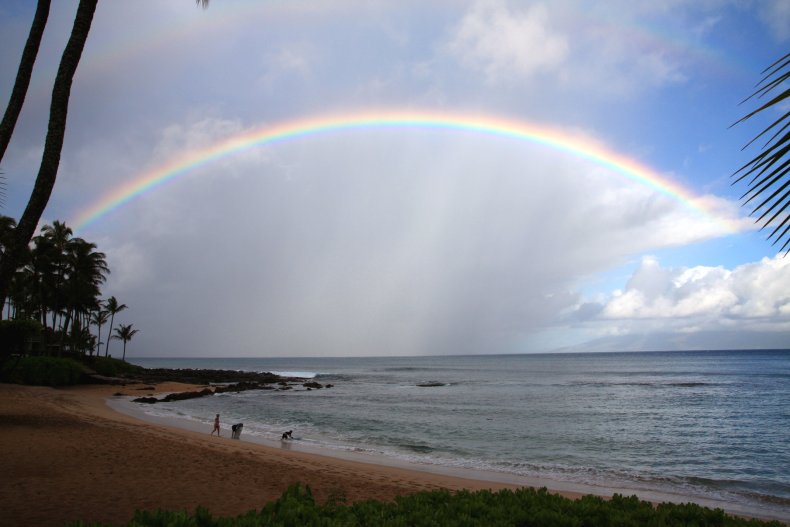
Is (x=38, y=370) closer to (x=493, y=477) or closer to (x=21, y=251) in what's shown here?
(x=493, y=477)

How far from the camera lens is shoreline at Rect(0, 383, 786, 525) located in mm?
9188

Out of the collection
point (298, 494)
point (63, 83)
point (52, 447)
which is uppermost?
point (63, 83)

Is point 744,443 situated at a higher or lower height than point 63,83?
lower

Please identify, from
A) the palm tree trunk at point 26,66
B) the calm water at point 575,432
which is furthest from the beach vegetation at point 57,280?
A: the palm tree trunk at point 26,66

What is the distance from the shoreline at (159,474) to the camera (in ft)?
30.1

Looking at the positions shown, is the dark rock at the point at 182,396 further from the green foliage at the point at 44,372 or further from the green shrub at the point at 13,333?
the green shrub at the point at 13,333

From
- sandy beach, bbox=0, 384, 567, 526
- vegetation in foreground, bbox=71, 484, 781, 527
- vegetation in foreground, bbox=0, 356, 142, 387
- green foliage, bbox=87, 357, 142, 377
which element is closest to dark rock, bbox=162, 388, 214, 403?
vegetation in foreground, bbox=0, 356, 142, 387

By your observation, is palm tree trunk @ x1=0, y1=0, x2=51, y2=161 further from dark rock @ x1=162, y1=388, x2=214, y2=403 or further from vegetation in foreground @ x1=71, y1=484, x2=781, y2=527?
dark rock @ x1=162, y1=388, x2=214, y2=403

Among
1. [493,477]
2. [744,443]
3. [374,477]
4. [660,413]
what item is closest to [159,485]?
[374,477]

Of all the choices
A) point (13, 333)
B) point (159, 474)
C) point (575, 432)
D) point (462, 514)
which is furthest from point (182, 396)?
point (462, 514)

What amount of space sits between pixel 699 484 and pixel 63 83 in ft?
70.8

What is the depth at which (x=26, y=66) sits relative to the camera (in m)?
7.10

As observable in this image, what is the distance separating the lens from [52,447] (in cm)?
1357

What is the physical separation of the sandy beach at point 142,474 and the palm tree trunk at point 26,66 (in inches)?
252
